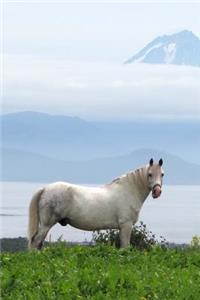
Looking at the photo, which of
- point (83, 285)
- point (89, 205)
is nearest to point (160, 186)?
point (89, 205)

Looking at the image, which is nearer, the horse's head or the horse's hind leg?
the horse's head

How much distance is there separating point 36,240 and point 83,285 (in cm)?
Result: 526

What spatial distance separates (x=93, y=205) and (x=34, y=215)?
3.49ft

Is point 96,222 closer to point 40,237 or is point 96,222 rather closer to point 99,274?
point 40,237

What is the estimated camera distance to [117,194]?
14.1 meters

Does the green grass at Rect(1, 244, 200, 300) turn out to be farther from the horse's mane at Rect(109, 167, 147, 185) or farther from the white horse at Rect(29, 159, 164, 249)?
the horse's mane at Rect(109, 167, 147, 185)

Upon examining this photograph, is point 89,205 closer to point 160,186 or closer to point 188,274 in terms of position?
point 160,186

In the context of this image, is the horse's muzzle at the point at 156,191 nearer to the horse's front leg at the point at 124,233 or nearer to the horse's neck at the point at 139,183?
the horse's neck at the point at 139,183

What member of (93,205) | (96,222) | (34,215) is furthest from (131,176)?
(34,215)

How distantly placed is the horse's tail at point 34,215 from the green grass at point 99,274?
225 centimetres

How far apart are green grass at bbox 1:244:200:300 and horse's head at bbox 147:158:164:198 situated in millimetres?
2265

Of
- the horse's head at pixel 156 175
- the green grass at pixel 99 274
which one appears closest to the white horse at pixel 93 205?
the horse's head at pixel 156 175

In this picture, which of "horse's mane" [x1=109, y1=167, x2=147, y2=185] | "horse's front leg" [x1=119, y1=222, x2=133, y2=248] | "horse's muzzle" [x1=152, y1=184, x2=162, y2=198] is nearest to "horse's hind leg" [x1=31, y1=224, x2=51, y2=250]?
"horse's front leg" [x1=119, y1=222, x2=133, y2=248]

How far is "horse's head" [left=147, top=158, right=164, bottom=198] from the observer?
1380cm
